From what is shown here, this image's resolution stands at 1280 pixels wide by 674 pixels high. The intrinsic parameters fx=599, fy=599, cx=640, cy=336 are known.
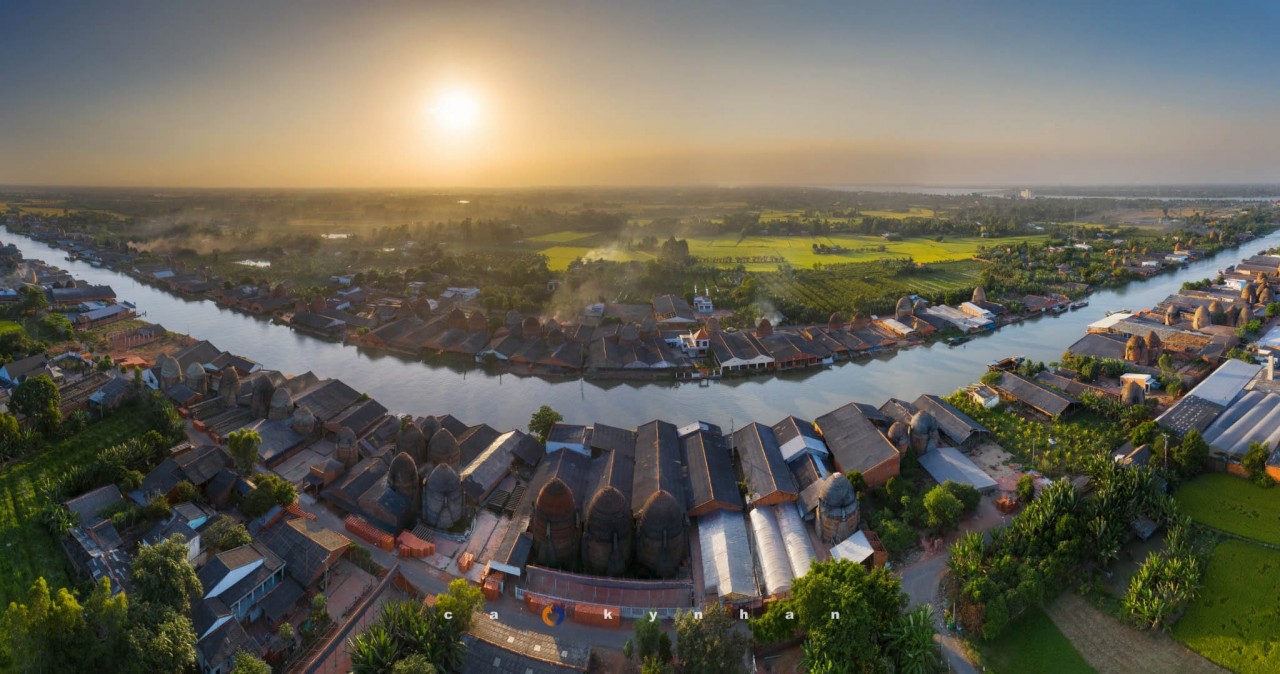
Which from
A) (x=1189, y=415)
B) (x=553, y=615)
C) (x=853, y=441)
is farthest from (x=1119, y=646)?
(x=1189, y=415)

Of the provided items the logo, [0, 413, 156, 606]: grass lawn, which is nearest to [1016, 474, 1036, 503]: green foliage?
the logo

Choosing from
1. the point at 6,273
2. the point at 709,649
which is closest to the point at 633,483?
the point at 709,649

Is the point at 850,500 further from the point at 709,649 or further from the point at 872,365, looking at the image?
the point at 872,365

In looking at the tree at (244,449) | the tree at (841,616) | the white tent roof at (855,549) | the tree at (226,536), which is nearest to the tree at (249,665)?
the tree at (226,536)

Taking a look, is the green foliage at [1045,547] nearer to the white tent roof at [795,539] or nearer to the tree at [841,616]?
the tree at [841,616]

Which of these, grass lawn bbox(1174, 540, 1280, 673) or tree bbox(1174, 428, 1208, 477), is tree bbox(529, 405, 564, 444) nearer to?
grass lawn bbox(1174, 540, 1280, 673)

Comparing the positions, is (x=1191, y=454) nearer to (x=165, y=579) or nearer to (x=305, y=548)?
(x=305, y=548)
